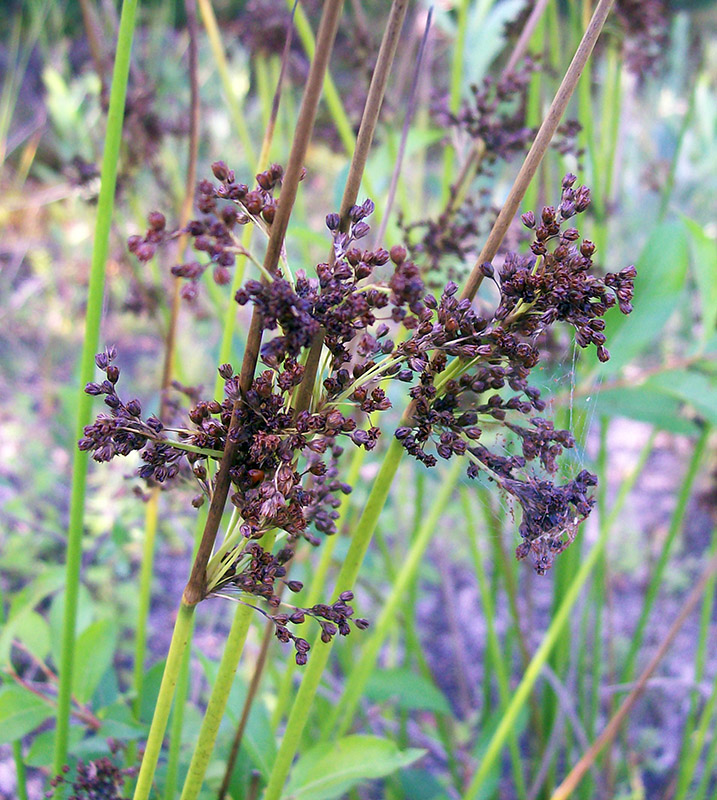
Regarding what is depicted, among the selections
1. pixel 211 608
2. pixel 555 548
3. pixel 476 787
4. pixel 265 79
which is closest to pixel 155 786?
pixel 476 787

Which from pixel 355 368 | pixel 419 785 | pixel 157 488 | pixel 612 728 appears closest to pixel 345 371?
pixel 355 368

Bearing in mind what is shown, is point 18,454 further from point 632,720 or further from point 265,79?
point 632,720

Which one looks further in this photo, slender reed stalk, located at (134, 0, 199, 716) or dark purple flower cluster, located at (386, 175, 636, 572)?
slender reed stalk, located at (134, 0, 199, 716)

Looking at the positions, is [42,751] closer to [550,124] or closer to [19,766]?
[19,766]

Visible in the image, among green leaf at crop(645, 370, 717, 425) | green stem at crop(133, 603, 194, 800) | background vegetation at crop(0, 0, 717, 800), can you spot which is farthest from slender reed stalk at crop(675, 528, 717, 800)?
green stem at crop(133, 603, 194, 800)

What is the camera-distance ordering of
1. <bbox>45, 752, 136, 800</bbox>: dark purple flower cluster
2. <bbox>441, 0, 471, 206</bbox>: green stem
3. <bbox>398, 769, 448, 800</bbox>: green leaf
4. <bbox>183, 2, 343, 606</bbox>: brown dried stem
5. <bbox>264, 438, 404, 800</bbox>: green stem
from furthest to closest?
<bbox>398, 769, 448, 800</bbox>: green leaf < <bbox>441, 0, 471, 206</bbox>: green stem < <bbox>45, 752, 136, 800</bbox>: dark purple flower cluster < <bbox>264, 438, 404, 800</bbox>: green stem < <bbox>183, 2, 343, 606</bbox>: brown dried stem

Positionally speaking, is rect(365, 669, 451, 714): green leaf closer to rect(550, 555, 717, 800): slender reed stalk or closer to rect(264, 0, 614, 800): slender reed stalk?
rect(550, 555, 717, 800): slender reed stalk
